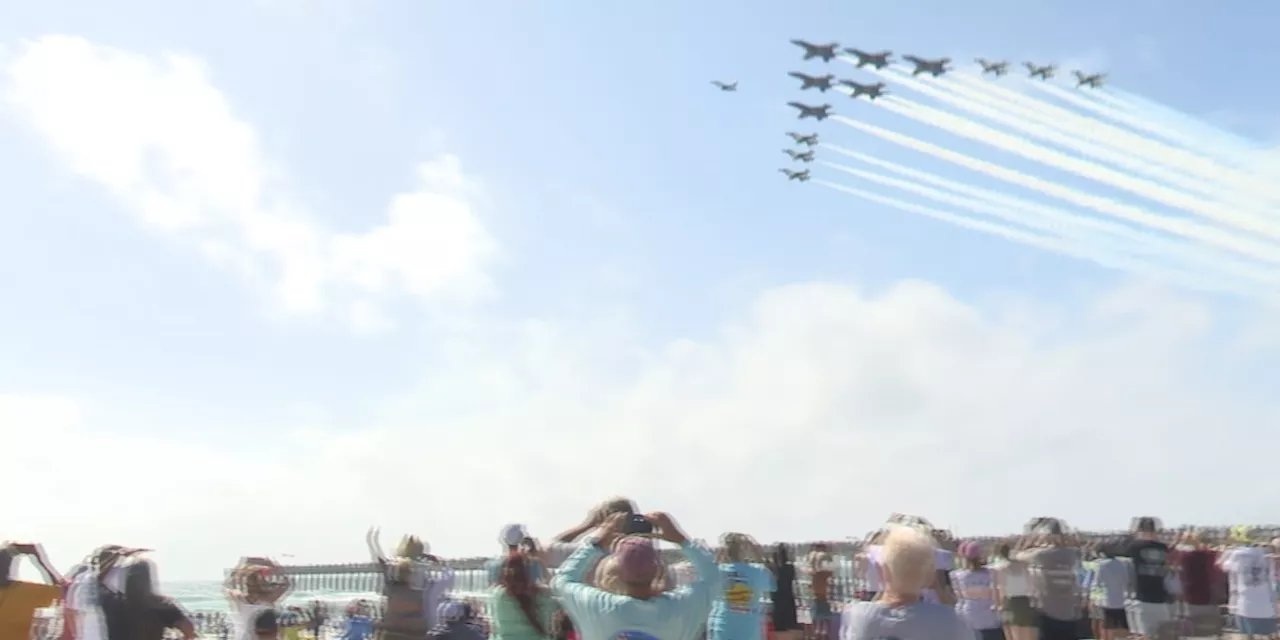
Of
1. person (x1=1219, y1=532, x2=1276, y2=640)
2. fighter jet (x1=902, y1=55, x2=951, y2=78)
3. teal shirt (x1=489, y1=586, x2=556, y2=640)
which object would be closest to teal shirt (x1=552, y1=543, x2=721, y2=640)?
teal shirt (x1=489, y1=586, x2=556, y2=640)

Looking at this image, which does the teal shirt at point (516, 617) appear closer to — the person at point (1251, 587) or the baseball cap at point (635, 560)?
the baseball cap at point (635, 560)

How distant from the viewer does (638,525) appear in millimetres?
4156

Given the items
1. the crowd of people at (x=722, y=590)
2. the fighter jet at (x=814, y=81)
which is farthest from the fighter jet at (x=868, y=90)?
the crowd of people at (x=722, y=590)

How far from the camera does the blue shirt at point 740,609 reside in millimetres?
5625

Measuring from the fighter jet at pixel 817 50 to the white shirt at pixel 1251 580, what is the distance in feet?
130

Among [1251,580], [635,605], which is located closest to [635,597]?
[635,605]

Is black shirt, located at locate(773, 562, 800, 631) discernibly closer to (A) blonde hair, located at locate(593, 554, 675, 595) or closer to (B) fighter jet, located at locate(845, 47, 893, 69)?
(A) blonde hair, located at locate(593, 554, 675, 595)

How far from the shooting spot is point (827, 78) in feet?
156

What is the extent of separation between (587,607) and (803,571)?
A: 9.12 meters

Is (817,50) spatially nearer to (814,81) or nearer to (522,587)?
(814,81)

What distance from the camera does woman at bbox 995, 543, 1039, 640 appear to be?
26.6ft

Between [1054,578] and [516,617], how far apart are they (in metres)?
4.64

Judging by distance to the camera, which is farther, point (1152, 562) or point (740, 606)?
point (1152, 562)

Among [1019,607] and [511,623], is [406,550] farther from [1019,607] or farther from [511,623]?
[1019,607]
